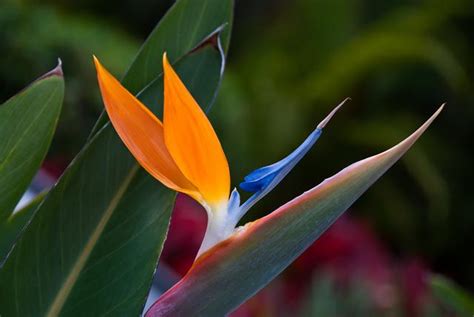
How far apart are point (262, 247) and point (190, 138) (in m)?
0.07

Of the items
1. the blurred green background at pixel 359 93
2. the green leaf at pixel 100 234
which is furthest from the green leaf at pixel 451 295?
the blurred green background at pixel 359 93

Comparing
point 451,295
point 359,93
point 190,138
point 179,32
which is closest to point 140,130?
point 190,138

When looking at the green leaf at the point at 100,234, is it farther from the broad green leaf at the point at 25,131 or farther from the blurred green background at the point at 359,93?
the blurred green background at the point at 359,93

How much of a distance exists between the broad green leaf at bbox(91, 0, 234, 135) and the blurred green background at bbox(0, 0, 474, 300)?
2127 mm

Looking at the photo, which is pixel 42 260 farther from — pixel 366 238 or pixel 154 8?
pixel 154 8

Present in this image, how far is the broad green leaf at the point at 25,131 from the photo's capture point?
540 millimetres

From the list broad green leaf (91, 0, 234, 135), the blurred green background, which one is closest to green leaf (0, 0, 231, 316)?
broad green leaf (91, 0, 234, 135)

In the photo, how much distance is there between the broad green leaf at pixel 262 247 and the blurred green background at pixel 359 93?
2.25 m

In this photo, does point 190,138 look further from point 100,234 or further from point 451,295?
point 451,295

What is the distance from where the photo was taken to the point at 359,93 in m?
3.36

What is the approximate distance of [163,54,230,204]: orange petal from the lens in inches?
17.8

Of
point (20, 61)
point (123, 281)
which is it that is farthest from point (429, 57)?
point (123, 281)

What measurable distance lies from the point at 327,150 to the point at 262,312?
205 cm

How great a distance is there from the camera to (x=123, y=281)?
0.54 meters
